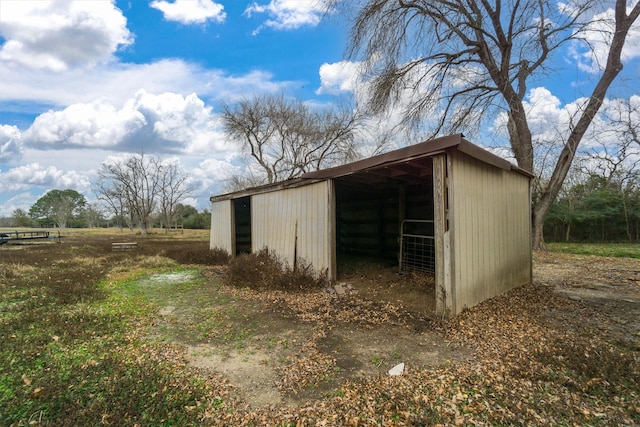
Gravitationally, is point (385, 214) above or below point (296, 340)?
above

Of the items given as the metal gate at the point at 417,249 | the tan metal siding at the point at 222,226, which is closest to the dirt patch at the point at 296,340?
the metal gate at the point at 417,249

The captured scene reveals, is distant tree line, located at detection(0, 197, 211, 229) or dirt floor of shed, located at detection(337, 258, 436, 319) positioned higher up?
distant tree line, located at detection(0, 197, 211, 229)

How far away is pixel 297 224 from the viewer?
6.45 meters

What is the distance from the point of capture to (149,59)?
8.65 meters

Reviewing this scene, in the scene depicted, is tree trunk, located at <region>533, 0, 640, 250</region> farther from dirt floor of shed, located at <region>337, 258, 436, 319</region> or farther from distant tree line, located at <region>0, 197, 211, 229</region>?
distant tree line, located at <region>0, 197, 211, 229</region>

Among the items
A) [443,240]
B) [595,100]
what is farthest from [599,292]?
[595,100]

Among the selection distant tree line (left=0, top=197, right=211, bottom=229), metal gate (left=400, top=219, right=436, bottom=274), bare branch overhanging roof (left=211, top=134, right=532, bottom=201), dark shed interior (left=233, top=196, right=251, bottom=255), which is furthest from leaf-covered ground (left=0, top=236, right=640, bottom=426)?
distant tree line (left=0, top=197, right=211, bottom=229)

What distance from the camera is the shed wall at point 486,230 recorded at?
389 centimetres

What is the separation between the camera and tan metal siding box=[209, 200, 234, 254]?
30.8ft

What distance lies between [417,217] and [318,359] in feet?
16.5

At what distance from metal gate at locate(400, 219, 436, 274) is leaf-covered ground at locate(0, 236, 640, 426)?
1.32 m

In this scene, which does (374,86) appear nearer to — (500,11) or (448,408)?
(500,11)

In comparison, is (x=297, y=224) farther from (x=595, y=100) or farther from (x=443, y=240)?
(x=595, y=100)

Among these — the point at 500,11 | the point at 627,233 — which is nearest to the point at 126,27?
the point at 500,11
